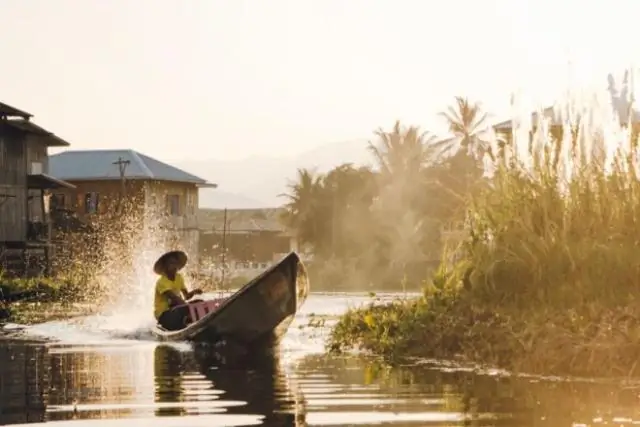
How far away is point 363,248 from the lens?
6306cm

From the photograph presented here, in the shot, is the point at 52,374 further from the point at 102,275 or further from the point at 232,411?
the point at 102,275

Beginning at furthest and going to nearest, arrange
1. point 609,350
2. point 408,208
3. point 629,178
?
point 408,208, point 629,178, point 609,350

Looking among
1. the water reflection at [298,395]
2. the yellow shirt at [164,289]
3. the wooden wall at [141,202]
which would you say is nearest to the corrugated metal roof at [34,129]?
the wooden wall at [141,202]

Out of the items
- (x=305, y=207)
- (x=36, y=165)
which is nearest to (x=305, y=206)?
(x=305, y=207)

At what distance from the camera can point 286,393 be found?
11.2 meters

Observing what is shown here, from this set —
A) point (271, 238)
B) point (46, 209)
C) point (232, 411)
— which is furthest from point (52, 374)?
point (271, 238)

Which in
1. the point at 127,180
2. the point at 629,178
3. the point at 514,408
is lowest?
the point at 514,408

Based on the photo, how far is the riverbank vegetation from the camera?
41.5 feet

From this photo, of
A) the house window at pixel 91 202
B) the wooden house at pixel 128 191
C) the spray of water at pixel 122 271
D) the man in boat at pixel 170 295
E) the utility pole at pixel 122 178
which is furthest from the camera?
the house window at pixel 91 202

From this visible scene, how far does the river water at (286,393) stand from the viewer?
9.33 metres

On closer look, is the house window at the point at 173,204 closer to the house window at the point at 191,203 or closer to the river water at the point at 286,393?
the house window at the point at 191,203

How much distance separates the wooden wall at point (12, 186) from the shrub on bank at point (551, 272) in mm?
33756

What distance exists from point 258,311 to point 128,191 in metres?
45.6

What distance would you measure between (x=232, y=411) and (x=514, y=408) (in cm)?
203
